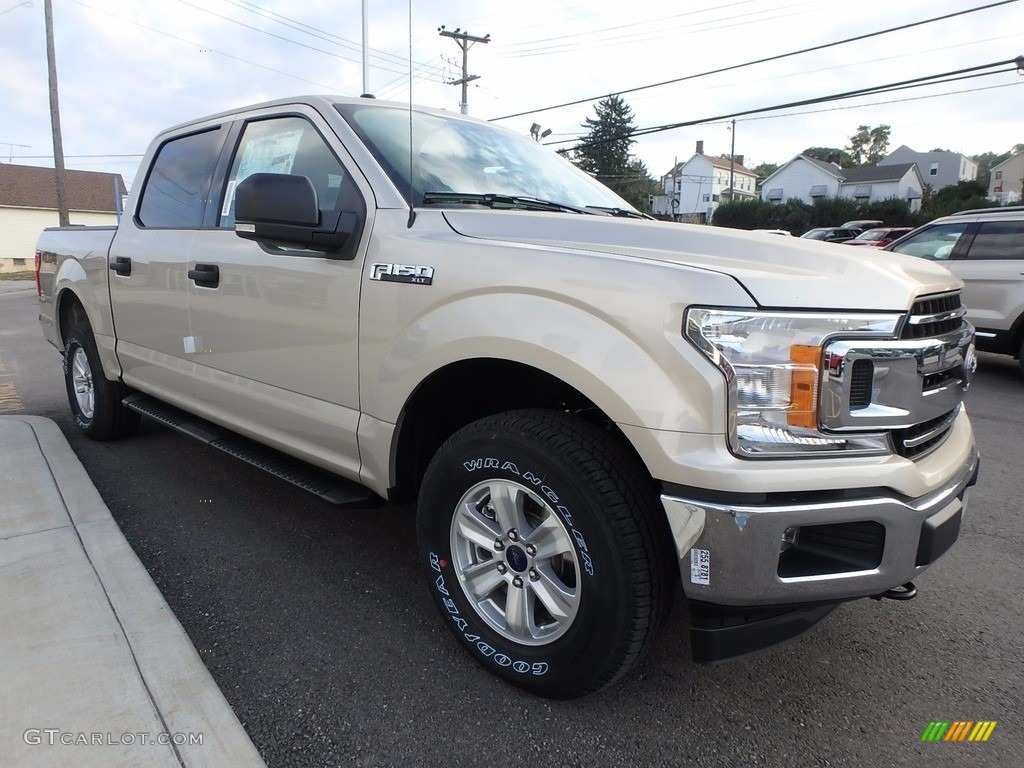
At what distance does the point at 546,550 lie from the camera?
216 centimetres

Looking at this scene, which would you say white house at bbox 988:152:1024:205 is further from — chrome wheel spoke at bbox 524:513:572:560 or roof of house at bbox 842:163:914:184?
chrome wheel spoke at bbox 524:513:572:560

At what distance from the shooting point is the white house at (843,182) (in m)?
61.8

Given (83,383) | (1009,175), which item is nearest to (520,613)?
(83,383)

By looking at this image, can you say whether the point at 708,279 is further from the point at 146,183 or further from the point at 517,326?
the point at 146,183

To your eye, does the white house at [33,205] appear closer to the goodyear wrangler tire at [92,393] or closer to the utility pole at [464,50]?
the utility pole at [464,50]

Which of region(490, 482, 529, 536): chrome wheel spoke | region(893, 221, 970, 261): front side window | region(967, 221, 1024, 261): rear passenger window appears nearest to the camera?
region(490, 482, 529, 536): chrome wheel spoke

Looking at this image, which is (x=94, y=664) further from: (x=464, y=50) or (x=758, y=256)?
(x=464, y=50)

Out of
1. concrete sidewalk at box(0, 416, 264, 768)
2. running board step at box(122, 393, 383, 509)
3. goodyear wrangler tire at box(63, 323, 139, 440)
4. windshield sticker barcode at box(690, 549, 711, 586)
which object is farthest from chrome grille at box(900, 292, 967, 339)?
goodyear wrangler tire at box(63, 323, 139, 440)

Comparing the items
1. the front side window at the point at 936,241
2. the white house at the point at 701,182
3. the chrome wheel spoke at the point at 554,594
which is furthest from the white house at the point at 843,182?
the chrome wheel spoke at the point at 554,594

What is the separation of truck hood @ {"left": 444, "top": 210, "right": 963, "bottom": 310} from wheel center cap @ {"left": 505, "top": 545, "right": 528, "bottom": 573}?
96 cm

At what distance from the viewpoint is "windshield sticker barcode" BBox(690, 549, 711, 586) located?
5.86 ft

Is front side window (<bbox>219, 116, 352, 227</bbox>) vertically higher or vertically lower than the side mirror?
higher

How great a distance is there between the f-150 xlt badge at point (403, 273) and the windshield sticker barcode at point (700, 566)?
1.20 metres

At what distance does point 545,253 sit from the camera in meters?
2.12
